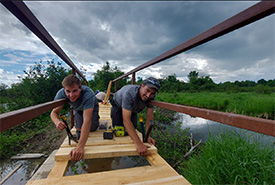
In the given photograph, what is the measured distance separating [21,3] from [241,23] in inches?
41.4

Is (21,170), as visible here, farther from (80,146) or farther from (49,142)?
(80,146)

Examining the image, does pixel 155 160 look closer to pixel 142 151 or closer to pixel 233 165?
pixel 142 151

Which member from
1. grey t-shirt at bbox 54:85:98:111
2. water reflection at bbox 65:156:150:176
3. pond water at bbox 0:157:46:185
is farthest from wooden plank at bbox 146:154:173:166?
pond water at bbox 0:157:46:185

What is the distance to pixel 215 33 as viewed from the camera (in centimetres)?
70

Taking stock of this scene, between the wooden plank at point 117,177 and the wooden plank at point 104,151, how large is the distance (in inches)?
12.0

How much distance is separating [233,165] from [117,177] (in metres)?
1.92

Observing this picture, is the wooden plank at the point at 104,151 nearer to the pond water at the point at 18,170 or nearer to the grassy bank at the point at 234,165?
the grassy bank at the point at 234,165

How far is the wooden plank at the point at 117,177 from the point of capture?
3.04 feet

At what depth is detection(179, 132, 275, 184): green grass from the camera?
1758mm

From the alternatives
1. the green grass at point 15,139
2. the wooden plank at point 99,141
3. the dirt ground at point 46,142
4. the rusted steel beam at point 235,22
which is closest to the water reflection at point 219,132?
the wooden plank at point 99,141

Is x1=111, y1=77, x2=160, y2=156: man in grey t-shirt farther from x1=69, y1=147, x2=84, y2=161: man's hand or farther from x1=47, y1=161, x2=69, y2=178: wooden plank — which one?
x1=47, y1=161, x2=69, y2=178: wooden plank

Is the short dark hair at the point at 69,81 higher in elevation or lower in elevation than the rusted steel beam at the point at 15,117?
higher

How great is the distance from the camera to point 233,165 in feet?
6.36

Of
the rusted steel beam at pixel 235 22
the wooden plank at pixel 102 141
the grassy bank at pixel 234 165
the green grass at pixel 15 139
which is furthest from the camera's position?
the green grass at pixel 15 139
